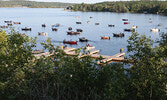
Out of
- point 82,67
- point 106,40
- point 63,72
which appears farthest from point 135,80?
point 106,40

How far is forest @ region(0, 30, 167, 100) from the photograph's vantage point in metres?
11.5

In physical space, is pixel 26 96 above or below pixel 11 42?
below

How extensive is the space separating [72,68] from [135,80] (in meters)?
3.24

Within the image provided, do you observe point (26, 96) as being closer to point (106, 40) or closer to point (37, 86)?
point (37, 86)

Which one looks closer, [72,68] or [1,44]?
[72,68]

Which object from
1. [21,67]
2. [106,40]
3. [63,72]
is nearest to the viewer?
[63,72]

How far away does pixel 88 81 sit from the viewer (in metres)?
11.6

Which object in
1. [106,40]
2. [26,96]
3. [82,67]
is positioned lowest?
[106,40]

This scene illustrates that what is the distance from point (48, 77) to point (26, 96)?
159 centimetres

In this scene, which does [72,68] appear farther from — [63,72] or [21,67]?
[21,67]

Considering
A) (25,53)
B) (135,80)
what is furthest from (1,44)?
(135,80)

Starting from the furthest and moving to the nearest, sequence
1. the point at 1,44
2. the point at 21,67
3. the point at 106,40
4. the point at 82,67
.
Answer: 1. the point at 106,40
2. the point at 1,44
3. the point at 21,67
4. the point at 82,67

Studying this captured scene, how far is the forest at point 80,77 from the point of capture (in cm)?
1147

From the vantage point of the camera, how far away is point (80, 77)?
38.2 ft
